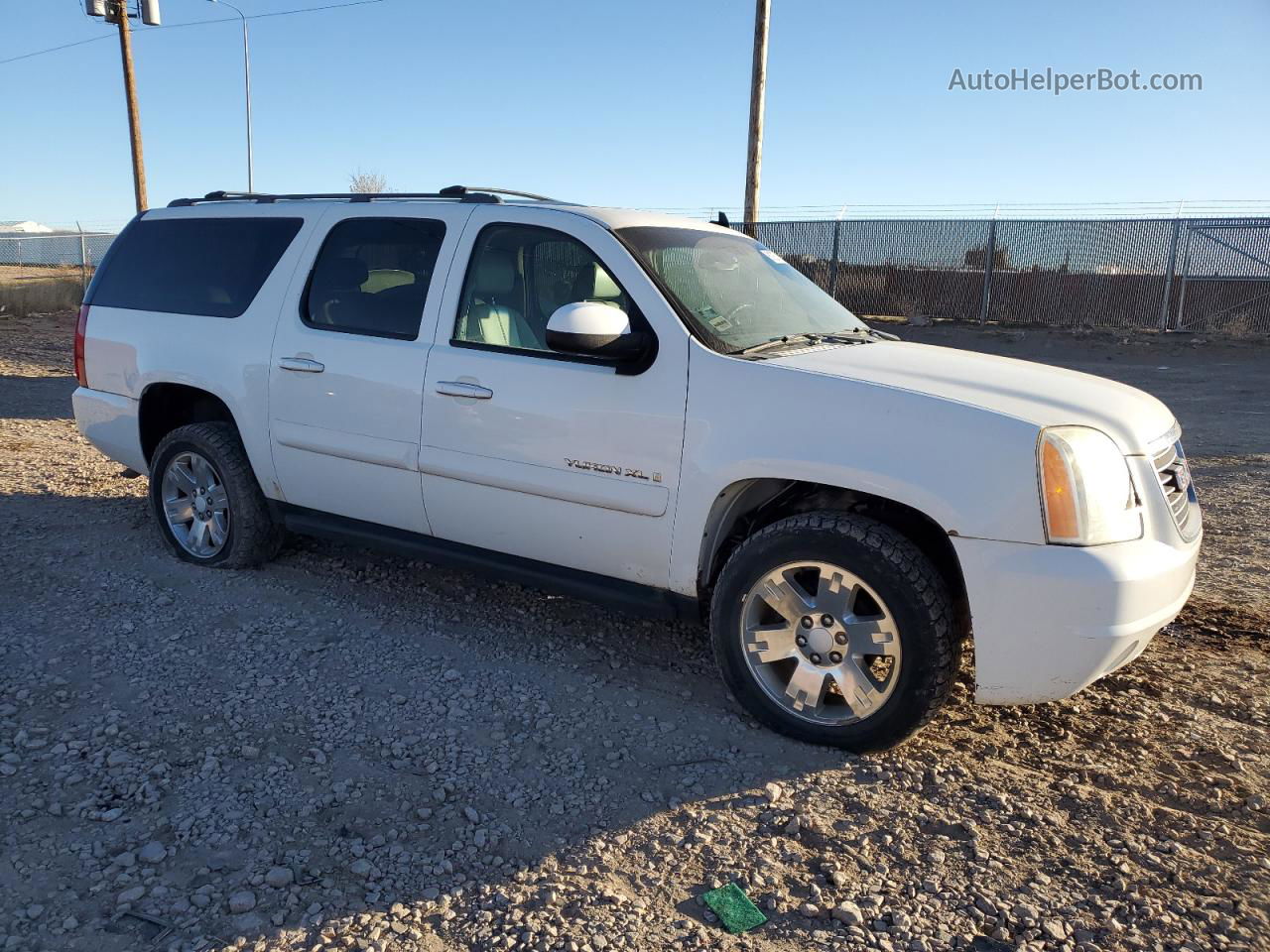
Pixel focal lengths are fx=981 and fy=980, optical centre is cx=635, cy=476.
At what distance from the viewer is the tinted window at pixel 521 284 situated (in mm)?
4172

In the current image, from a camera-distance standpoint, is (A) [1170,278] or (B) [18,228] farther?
(B) [18,228]

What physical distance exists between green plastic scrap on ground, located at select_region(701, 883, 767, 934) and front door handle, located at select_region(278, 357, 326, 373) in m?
3.05

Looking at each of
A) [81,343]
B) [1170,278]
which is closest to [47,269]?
[1170,278]

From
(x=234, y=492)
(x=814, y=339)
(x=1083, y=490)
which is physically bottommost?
(x=234, y=492)

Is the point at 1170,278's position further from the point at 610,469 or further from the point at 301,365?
the point at 301,365

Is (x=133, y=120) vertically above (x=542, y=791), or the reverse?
(x=133, y=120)

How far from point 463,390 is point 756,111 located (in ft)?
36.6

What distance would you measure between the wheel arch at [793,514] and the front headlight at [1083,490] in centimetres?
36

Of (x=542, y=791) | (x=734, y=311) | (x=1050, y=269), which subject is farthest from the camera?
(x=1050, y=269)

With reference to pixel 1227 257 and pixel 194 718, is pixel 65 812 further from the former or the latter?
pixel 1227 257

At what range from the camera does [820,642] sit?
347 centimetres

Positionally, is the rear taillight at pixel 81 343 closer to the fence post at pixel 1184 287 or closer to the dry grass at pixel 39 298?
the dry grass at pixel 39 298

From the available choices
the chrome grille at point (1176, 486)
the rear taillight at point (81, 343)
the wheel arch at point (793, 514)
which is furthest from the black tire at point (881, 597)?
the rear taillight at point (81, 343)

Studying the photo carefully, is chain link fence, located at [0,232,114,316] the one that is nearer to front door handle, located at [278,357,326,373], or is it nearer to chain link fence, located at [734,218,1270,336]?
front door handle, located at [278,357,326,373]
